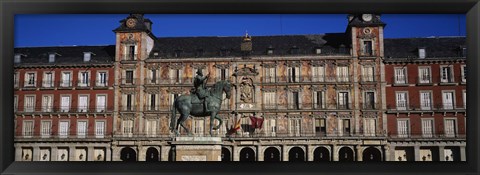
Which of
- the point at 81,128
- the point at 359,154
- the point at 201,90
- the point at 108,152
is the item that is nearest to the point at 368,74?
the point at 359,154

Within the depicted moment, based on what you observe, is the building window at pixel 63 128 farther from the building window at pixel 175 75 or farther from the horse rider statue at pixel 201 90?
the horse rider statue at pixel 201 90

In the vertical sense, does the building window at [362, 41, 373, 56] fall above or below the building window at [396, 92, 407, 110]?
above

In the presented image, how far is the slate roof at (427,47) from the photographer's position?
44.0 metres

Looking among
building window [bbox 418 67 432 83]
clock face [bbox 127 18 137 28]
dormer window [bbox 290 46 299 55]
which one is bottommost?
building window [bbox 418 67 432 83]

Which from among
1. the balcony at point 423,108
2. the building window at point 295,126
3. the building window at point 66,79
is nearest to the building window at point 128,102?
the building window at point 66,79

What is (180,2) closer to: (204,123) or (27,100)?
(204,123)

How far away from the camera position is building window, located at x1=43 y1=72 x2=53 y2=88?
151ft

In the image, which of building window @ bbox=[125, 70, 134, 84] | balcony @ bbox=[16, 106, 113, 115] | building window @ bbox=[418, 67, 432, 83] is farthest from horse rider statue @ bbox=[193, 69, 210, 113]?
building window @ bbox=[418, 67, 432, 83]

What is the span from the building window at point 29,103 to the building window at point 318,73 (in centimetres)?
2044

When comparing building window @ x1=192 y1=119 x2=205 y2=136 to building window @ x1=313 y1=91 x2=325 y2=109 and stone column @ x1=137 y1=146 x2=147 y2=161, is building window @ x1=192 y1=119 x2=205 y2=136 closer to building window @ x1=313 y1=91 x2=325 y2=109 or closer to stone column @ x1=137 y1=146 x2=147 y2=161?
stone column @ x1=137 y1=146 x2=147 y2=161

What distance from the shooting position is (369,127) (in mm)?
43688

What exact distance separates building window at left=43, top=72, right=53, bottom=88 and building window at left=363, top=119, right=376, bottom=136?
905 inches

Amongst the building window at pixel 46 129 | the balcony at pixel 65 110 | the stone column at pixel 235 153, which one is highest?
the balcony at pixel 65 110

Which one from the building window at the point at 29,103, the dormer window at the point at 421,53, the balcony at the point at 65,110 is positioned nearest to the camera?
the dormer window at the point at 421,53
